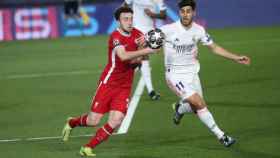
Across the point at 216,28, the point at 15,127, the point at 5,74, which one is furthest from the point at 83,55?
the point at 15,127

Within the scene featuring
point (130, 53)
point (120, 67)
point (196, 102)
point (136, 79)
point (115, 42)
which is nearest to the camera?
point (130, 53)

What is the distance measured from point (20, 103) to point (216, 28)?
18655 mm

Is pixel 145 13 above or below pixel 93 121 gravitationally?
above

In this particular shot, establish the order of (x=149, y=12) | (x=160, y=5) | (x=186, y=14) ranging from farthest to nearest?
1. (x=160, y=5)
2. (x=149, y=12)
3. (x=186, y=14)

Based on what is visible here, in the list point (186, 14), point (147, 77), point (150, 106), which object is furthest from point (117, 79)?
point (147, 77)

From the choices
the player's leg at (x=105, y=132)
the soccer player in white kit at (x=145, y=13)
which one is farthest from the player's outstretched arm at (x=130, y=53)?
the soccer player in white kit at (x=145, y=13)

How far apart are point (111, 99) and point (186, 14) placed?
1.76 m

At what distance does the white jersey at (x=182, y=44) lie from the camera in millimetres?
11656

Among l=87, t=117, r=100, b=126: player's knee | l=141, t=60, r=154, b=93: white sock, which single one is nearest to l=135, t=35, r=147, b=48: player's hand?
l=87, t=117, r=100, b=126: player's knee

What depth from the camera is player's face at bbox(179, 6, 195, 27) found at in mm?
11266

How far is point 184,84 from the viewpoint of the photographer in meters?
11.6

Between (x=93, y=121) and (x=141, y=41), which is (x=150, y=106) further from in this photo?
(x=141, y=41)

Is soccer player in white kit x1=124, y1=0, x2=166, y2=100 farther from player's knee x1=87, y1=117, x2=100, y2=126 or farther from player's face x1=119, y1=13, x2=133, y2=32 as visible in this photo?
player's face x1=119, y1=13, x2=133, y2=32

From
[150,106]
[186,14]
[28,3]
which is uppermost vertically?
[186,14]
